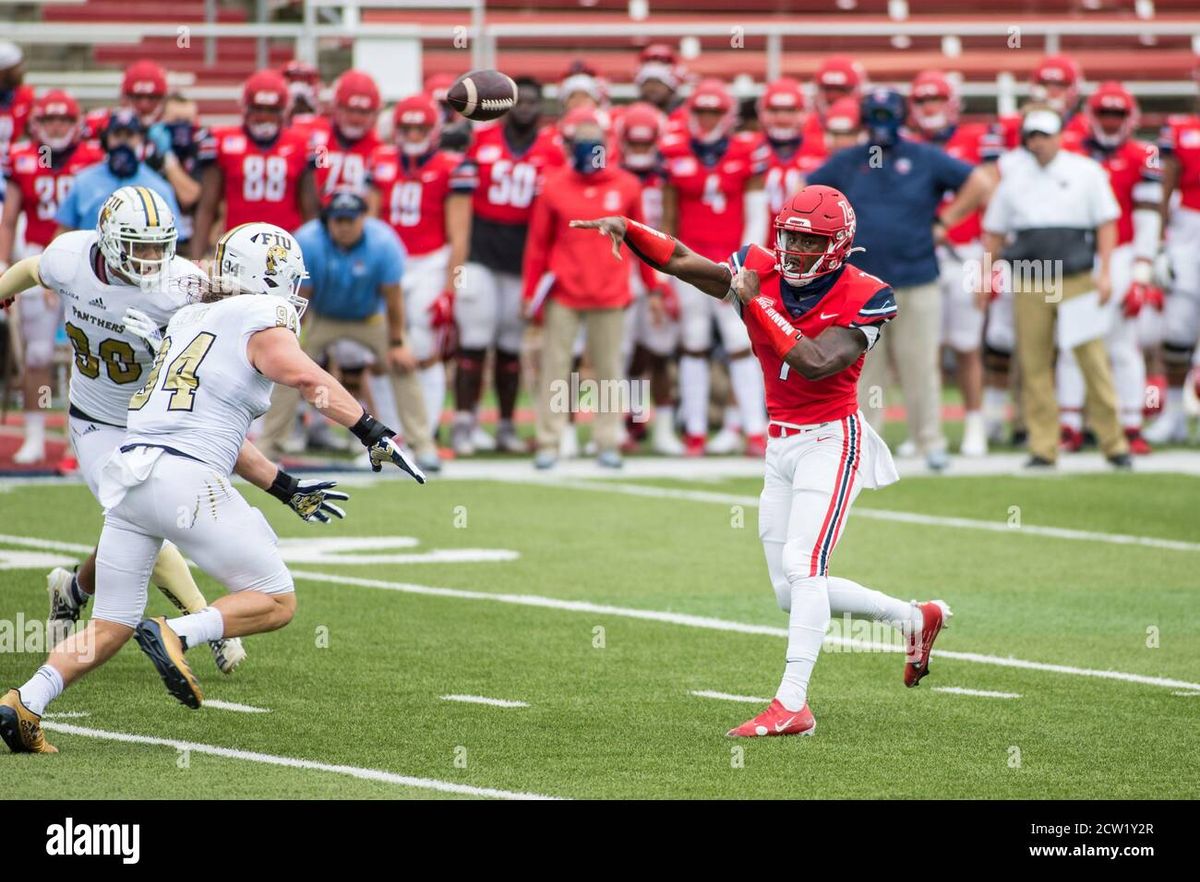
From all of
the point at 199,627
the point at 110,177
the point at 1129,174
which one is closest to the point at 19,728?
the point at 199,627

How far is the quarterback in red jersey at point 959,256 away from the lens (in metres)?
13.9

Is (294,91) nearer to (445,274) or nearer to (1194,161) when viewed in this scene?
(445,274)

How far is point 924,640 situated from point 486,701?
1476 mm

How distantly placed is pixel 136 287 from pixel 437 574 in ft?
9.41

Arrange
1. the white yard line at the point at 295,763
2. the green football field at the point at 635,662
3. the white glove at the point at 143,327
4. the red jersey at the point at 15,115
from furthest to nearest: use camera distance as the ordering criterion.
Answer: the red jersey at the point at 15,115
the white glove at the point at 143,327
the green football field at the point at 635,662
the white yard line at the point at 295,763

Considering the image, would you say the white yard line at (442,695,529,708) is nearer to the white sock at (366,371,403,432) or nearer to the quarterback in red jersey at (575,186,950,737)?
the quarterback in red jersey at (575,186,950,737)

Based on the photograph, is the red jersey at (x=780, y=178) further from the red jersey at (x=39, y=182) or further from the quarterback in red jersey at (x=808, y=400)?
the quarterback in red jersey at (x=808, y=400)

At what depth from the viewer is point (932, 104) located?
45.7 feet

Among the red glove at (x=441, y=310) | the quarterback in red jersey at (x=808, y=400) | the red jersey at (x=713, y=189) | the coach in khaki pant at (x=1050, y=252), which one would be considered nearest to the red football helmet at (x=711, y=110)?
the red jersey at (x=713, y=189)

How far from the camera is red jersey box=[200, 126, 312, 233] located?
1331 cm

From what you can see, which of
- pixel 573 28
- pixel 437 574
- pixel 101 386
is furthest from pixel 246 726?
pixel 573 28

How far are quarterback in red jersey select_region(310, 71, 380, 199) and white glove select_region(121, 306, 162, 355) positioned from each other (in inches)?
250

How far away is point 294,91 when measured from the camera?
48.2 feet

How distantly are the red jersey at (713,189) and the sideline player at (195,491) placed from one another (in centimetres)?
760
